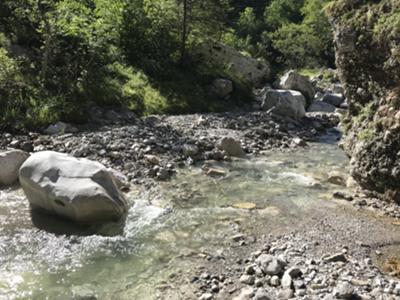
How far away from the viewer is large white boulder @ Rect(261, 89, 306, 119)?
24589mm

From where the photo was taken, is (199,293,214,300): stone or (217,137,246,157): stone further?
(217,137,246,157): stone

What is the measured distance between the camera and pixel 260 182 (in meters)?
14.0

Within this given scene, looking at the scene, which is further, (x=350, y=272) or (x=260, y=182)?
(x=260, y=182)

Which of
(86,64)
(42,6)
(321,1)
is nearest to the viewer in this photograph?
(42,6)

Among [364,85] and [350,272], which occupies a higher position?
[364,85]

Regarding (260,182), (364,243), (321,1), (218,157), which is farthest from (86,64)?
(321,1)

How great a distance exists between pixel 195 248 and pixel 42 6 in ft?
48.3

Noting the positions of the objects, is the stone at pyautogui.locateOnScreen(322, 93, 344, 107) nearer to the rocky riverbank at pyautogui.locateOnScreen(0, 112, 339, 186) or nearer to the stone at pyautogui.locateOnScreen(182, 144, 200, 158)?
the rocky riverbank at pyautogui.locateOnScreen(0, 112, 339, 186)

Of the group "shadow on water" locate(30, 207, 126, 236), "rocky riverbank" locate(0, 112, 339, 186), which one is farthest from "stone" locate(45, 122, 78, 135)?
"shadow on water" locate(30, 207, 126, 236)

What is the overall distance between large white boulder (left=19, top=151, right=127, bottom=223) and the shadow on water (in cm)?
12

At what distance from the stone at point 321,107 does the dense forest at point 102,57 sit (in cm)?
603

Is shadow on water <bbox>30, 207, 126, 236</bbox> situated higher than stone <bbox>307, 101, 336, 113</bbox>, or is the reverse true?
shadow on water <bbox>30, 207, 126, 236</bbox>

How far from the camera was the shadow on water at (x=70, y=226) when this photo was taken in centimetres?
1002

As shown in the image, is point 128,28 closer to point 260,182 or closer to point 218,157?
point 218,157
